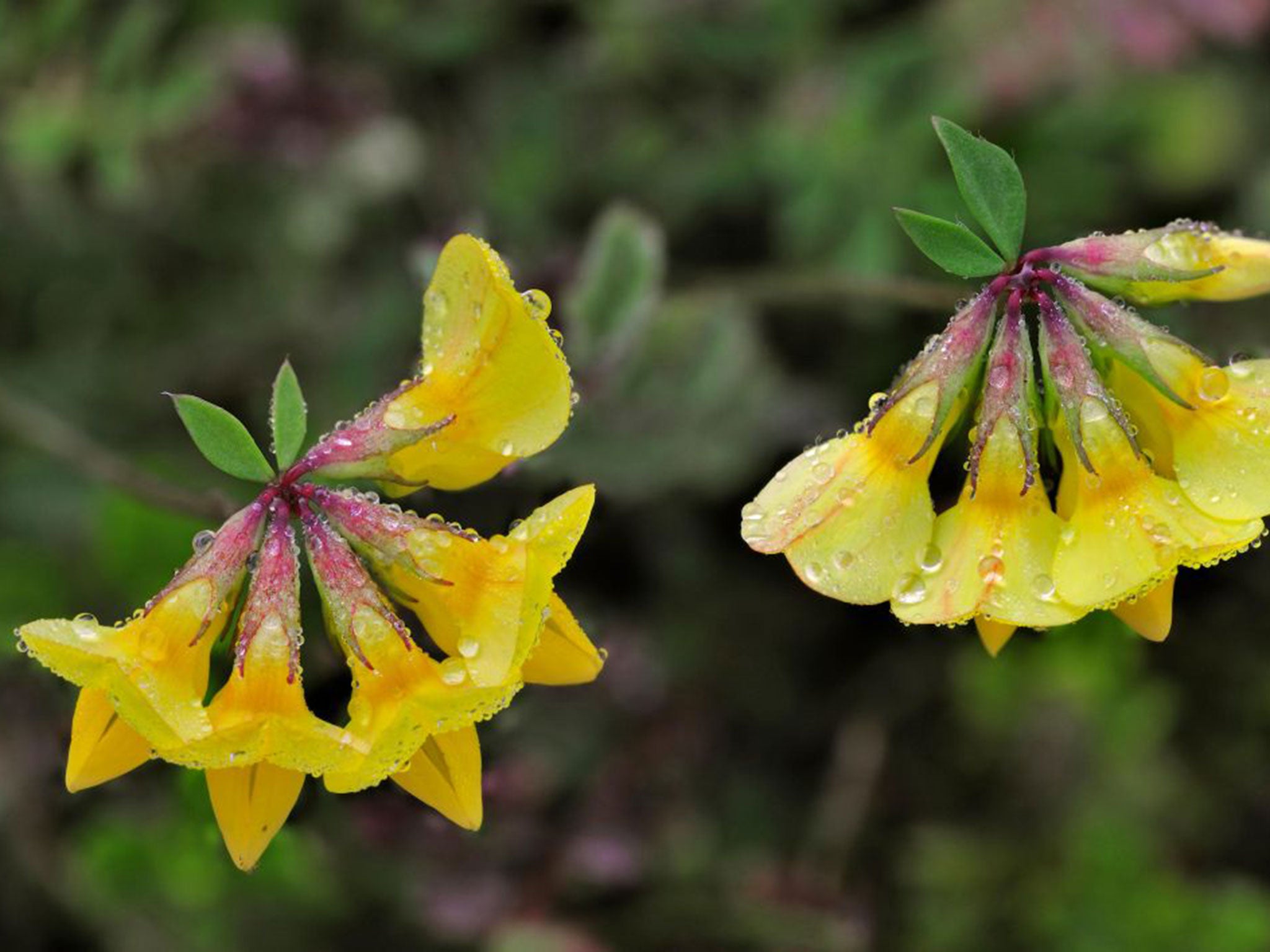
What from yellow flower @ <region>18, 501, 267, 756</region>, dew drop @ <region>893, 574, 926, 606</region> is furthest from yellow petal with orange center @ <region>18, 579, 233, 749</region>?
dew drop @ <region>893, 574, 926, 606</region>

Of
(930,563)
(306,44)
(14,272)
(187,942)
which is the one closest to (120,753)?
(930,563)

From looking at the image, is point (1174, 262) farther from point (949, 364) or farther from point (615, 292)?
point (615, 292)

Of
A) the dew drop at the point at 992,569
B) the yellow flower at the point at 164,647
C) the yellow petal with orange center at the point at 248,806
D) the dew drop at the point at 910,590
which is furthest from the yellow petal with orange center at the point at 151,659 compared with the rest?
the dew drop at the point at 992,569

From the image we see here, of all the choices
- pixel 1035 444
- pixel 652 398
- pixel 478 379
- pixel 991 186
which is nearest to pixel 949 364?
pixel 1035 444

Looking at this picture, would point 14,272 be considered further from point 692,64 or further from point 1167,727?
point 1167,727

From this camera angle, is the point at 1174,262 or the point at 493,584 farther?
the point at 1174,262

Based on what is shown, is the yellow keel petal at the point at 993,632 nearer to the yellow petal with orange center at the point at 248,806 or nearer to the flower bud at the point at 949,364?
the flower bud at the point at 949,364
